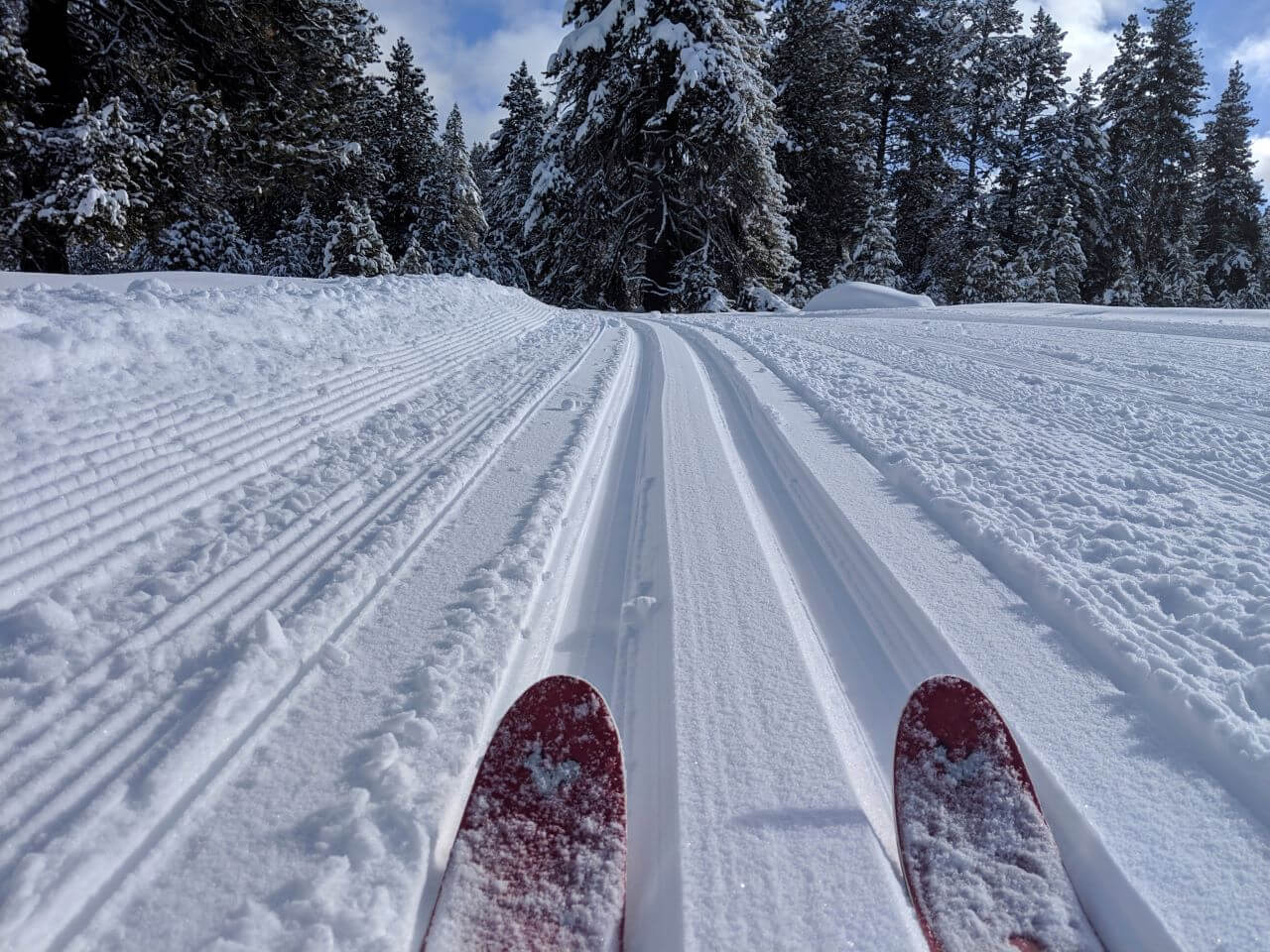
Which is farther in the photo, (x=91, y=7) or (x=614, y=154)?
(x=614, y=154)

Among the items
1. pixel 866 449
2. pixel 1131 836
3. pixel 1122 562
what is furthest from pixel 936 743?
pixel 866 449

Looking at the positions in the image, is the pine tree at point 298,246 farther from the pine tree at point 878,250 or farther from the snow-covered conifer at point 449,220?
the pine tree at point 878,250

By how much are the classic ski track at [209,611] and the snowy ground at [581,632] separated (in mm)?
12

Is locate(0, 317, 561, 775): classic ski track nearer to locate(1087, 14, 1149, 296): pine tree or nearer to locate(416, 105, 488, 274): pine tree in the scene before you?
locate(416, 105, 488, 274): pine tree

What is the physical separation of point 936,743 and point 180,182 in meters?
13.9

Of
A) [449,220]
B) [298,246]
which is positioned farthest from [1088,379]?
[298,246]

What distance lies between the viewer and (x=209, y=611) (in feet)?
6.78

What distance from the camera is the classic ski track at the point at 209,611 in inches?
57.2

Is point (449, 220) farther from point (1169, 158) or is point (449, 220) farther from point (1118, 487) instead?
point (1169, 158)

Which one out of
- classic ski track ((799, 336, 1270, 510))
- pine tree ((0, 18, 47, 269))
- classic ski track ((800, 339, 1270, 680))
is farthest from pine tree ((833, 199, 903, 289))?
pine tree ((0, 18, 47, 269))

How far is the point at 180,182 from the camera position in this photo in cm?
1102

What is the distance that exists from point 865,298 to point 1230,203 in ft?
92.2

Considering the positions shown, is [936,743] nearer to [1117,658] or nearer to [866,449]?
[1117,658]

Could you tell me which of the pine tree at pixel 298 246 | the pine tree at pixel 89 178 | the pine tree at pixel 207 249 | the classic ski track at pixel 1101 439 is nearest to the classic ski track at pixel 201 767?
the classic ski track at pixel 1101 439
